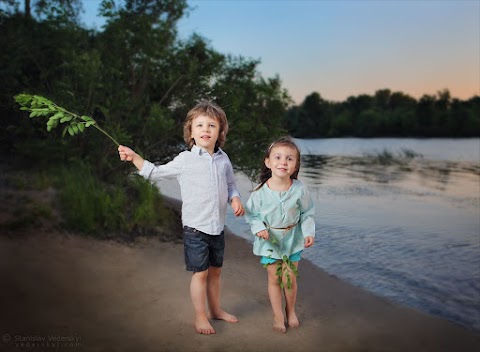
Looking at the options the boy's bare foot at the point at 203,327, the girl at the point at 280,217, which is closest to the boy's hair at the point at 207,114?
the girl at the point at 280,217

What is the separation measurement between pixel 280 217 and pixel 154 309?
4.40 ft

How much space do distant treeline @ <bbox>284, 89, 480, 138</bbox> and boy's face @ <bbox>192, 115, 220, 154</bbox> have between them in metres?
41.3

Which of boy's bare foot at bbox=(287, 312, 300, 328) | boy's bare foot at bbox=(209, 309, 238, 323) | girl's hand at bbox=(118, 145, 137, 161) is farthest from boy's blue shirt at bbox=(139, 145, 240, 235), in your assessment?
boy's bare foot at bbox=(287, 312, 300, 328)

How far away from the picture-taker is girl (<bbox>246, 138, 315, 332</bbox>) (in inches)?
149

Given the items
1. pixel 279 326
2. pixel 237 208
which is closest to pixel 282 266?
pixel 279 326

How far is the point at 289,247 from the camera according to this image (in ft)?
12.6

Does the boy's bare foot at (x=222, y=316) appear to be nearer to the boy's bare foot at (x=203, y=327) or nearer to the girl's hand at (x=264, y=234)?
the boy's bare foot at (x=203, y=327)

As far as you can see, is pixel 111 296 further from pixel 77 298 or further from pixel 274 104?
pixel 274 104

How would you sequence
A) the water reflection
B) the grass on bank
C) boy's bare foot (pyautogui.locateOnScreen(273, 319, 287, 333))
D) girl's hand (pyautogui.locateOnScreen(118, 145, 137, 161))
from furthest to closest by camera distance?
the water reflection < the grass on bank < boy's bare foot (pyautogui.locateOnScreen(273, 319, 287, 333)) < girl's hand (pyautogui.locateOnScreen(118, 145, 137, 161))

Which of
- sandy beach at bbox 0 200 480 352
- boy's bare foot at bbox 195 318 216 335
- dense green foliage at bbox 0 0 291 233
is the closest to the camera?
sandy beach at bbox 0 200 480 352

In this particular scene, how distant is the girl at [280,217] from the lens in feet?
12.4

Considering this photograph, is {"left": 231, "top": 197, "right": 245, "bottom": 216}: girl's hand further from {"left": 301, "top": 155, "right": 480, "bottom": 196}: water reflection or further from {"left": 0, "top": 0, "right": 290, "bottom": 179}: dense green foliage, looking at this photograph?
{"left": 301, "top": 155, "right": 480, "bottom": 196}: water reflection

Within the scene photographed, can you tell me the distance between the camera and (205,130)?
3705mm

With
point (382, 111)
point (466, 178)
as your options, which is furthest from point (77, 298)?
point (382, 111)
